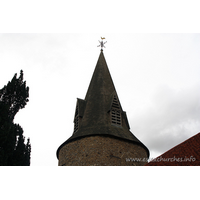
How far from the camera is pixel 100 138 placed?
13914mm

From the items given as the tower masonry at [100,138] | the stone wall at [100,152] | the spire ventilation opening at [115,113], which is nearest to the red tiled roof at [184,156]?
the stone wall at [100,152]

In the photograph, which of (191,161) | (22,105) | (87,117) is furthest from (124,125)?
(191,161)

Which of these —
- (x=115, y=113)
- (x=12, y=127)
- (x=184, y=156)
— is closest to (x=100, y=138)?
(x=115, y=113)

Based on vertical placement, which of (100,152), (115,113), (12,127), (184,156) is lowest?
(184,156)

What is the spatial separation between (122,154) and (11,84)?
7.56 metres

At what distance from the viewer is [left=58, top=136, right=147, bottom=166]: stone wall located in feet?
42.9

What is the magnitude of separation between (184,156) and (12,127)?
26.3 ft

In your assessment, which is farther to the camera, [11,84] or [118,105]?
[118,105]

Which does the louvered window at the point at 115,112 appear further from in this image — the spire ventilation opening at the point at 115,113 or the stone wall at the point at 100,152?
the stone wall at the point at 100,152

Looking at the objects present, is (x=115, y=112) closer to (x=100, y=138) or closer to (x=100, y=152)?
(x=100, y=138)

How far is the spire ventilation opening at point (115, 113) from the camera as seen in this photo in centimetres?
1627

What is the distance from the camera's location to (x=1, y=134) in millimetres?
10586

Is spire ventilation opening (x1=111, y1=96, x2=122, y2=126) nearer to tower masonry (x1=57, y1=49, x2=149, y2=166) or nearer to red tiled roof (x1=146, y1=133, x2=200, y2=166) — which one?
tower masonry (x1=57, y1=49, x2=149, y2=166)

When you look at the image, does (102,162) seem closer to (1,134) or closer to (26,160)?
(26,160)
